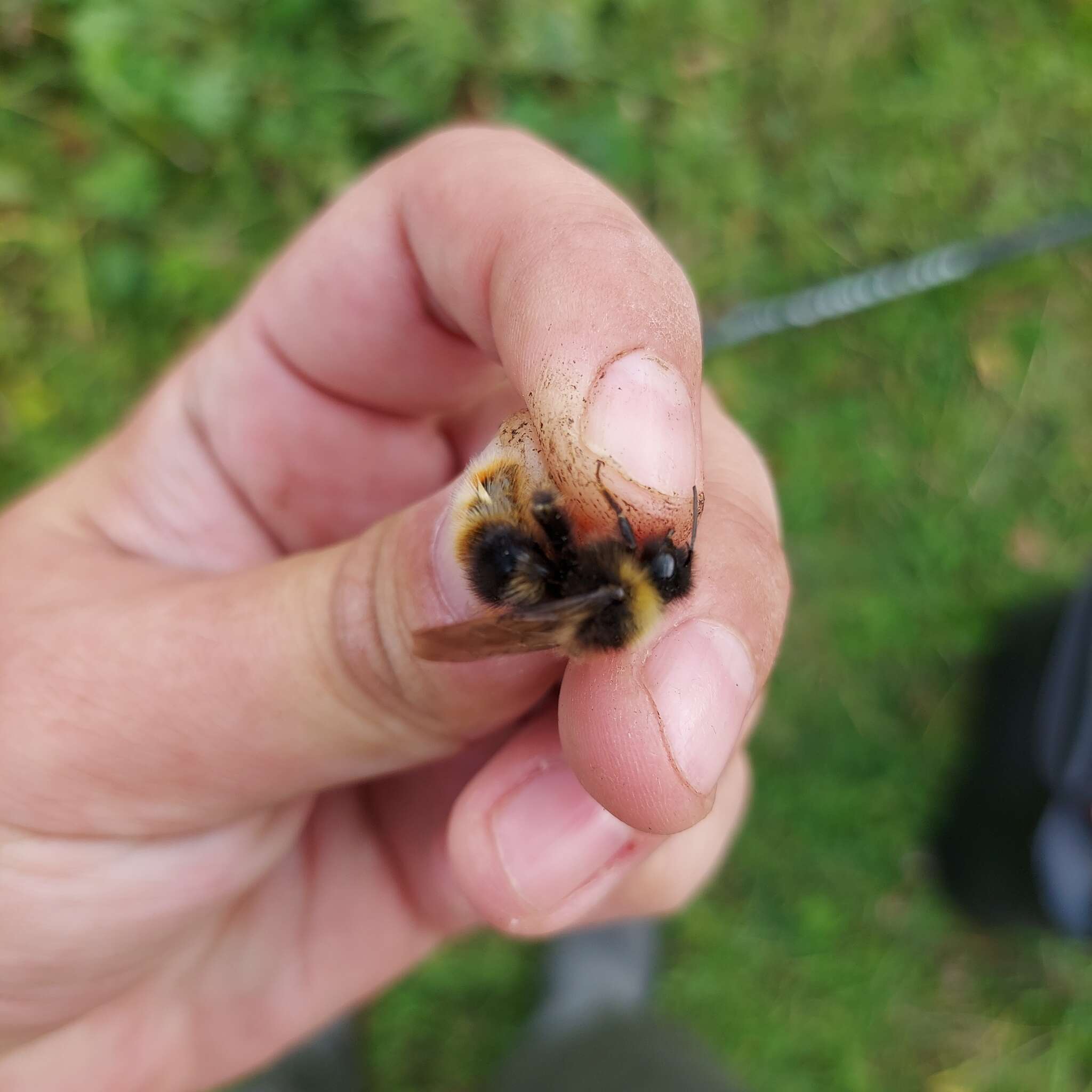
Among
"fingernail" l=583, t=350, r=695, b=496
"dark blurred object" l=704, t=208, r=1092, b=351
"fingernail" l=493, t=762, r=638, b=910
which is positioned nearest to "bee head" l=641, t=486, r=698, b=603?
"fingernail" l=583, t=350, r=695, b=496

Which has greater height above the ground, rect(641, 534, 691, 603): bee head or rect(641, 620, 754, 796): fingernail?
rect(641, 534, 691, 603): bee head

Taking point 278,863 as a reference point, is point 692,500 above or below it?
above

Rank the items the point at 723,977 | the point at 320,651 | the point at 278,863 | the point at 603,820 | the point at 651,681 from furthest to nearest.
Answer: the point at 723,977 → the point at 278,863 → the point at 603,820 → the point at 320,651 → the point at 651,681

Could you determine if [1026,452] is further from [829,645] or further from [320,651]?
[320,651]

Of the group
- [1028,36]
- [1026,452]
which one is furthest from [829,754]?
[1028,36]

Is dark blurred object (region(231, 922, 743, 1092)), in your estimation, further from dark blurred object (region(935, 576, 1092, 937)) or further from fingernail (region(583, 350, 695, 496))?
fingernail (region(583, 350, 695, 496))

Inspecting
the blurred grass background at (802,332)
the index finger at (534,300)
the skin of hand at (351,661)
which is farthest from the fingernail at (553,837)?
the blurred grass background at (802,332)
